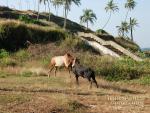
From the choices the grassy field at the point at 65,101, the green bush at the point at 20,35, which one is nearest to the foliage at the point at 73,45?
the green bush at the point at 20,35

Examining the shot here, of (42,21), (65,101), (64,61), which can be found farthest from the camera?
(42,21)

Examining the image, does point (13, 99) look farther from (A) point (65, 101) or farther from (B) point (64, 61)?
(B) point (64, 61)

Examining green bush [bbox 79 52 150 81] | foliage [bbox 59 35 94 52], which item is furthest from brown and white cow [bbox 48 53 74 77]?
foliage [bbox 59 35 94 52]

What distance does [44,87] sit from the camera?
19688 mm

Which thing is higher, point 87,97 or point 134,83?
point 87,97

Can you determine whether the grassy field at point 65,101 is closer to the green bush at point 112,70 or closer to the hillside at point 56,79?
the hillside at point 56,79

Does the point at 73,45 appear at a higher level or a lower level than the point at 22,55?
higher

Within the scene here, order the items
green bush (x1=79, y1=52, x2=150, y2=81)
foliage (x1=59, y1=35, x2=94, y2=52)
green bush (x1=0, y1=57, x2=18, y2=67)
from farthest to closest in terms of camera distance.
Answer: foliage (x1=59, y1=35, x2=94, y2=52), green bush (x1=0, y1=57, x2=18, y2=67), green bush (x1=79, y1=52, x2=150, y2=81)

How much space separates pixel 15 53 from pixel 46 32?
21.0 feet

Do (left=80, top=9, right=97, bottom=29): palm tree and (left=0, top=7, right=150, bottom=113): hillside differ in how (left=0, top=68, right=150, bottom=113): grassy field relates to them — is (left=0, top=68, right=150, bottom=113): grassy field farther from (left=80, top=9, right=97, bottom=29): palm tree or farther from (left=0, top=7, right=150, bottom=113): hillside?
(left=80, top=9, right=97, bottom=29): palm tree

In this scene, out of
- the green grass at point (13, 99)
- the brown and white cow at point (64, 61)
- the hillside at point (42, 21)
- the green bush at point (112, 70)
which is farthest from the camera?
the hillside at point (42, 21)

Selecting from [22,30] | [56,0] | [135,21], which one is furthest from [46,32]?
[135,21]

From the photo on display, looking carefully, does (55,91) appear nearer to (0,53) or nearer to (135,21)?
(0,53)

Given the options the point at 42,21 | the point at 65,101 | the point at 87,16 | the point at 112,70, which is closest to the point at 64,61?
the point at 112,70
